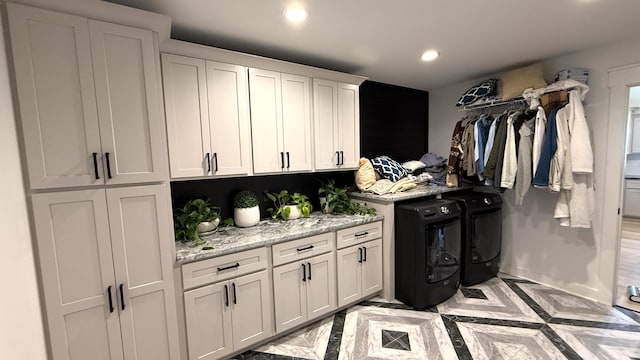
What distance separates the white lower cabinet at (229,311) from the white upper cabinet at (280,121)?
2.64 ft

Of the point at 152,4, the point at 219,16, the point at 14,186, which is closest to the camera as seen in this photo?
the point at 14,186

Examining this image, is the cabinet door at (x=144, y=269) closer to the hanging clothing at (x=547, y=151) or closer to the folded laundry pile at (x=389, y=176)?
the folded laundry pile at (x=389, y=176)

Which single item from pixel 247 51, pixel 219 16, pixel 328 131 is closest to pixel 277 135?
pixel 328 131

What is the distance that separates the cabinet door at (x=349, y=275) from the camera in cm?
246

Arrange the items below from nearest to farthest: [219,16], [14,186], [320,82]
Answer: [14,186] < [219,16] < [320,82]

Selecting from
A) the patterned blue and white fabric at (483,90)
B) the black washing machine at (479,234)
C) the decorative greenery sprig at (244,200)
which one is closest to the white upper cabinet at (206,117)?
the decorative greenery sprig at (244,200)

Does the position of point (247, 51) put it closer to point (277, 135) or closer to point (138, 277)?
point (277, 135)

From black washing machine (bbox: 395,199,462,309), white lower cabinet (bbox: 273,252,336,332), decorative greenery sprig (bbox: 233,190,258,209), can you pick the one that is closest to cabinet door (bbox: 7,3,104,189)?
decorative greenery sprig (bbox: 233,190,258,209)

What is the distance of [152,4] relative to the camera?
1530 mm

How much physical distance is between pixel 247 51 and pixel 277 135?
77 cm

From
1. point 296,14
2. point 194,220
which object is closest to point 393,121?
point 296,14

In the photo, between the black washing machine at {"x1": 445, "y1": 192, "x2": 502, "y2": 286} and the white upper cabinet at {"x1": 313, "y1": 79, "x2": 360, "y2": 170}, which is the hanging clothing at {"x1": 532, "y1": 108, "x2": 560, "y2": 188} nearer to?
the black washing machine at {"x1": 445, "y1": 192, "x2": 502, "y2": 286}

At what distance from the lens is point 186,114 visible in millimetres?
1899

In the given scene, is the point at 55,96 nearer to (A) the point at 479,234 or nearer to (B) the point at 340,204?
(B) the point at 340,204
